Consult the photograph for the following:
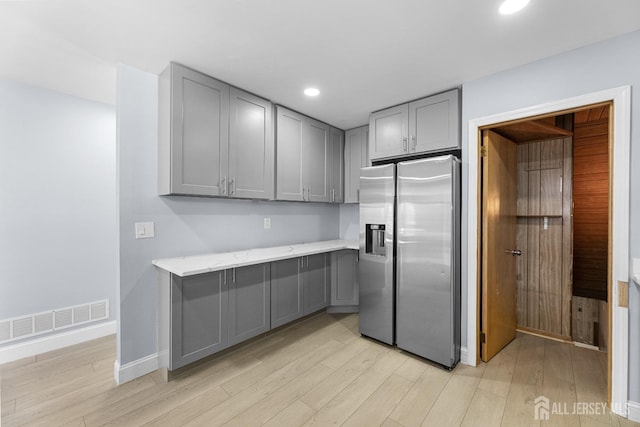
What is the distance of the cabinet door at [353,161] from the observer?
3753 mm

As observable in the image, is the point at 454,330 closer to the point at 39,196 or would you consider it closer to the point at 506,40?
the point at 506,40

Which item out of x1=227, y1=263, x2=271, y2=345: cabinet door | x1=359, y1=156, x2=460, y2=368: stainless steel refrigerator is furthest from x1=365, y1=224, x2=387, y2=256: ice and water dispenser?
x1=227, y1=263, x2=271, y2=345: cabinet door

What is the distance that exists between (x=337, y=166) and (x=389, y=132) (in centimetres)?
97

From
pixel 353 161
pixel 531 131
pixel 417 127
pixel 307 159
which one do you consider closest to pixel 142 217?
pixel 307 159

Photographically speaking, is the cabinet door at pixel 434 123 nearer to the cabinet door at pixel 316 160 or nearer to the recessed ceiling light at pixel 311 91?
the recessed ceiling light at pixel 311 91

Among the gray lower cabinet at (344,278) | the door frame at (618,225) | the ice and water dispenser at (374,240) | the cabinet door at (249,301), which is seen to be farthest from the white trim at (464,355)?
the cabinet door at (249,301)

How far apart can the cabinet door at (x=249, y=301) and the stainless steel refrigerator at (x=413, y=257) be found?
1.03 metres

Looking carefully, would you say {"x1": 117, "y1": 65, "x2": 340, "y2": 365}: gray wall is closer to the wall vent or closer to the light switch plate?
the light switch plate

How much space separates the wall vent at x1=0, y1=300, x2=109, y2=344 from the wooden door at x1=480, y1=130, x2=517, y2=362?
3.86m

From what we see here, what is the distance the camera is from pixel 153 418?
1.79m

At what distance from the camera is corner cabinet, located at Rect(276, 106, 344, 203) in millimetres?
3104

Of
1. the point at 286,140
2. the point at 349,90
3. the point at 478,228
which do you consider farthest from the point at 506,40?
the point at 286,140

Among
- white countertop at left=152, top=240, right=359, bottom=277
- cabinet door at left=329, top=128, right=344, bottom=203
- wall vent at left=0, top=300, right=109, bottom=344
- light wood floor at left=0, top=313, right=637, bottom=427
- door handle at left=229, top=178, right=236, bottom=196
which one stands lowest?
light wood floor at left=0, top=313, right=637, bottom=427

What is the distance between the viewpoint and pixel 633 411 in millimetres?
1760
